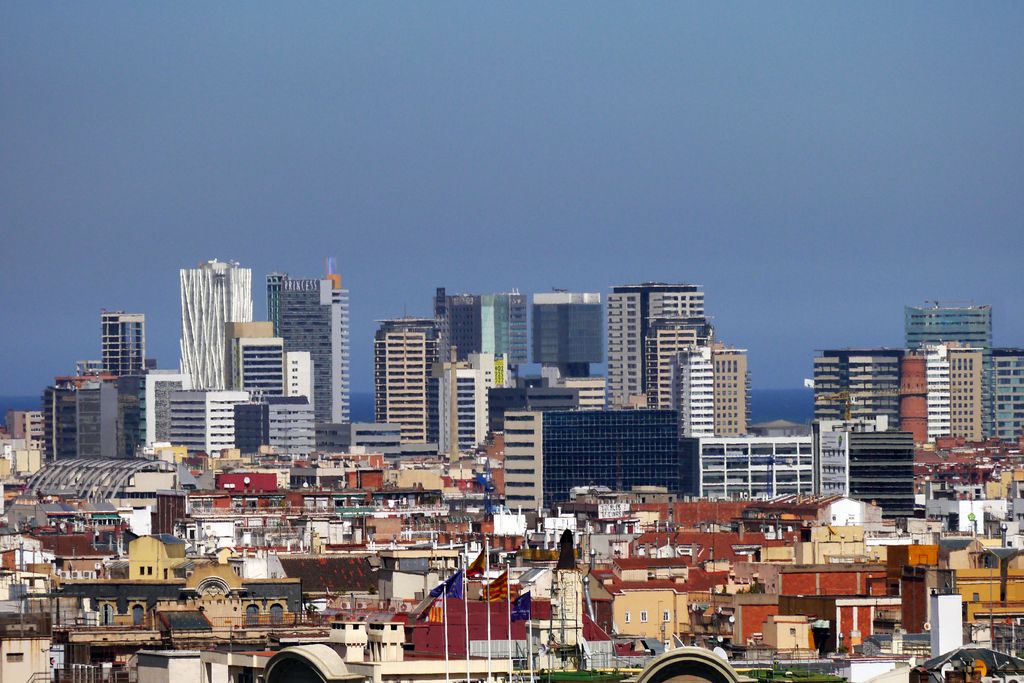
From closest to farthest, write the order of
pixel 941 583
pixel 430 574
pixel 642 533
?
1. pixel 941 583
2. pixel 430 574
3. pixel 642 533

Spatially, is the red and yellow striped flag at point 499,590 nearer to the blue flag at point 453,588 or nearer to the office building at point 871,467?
the blue flag at point 453,588

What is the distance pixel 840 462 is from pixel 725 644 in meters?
126

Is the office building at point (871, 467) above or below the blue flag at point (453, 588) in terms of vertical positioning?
above

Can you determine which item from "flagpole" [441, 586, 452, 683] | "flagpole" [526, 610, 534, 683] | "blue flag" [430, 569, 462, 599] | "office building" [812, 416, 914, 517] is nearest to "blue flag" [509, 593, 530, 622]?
"flagpole" [526, 610, 534, 683]

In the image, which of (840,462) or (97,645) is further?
(840,462)

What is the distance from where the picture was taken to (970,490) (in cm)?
18662

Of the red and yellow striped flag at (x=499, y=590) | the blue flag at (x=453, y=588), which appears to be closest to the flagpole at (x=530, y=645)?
the red and yellow striped flag at (x=499, y=590)

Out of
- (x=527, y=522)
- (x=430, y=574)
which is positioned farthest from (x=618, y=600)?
(x=527, y=522)

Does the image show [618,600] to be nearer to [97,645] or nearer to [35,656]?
[97,645]

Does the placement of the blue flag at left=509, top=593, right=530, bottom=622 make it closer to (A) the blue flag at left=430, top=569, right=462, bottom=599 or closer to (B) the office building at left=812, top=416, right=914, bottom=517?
(A) the blue flag at left=430, top=569, right=462, bottom=599

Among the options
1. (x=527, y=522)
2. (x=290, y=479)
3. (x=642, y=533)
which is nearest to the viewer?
(x=642, y=533)

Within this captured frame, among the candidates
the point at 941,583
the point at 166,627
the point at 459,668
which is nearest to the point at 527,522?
the point at 941,583

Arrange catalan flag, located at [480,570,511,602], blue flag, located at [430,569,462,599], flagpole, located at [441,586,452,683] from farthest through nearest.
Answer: blue flag, located at [430,569,462,599] → catalan flag, located at [480,570,511,602] → flagpole, located at [441,586,452,683]

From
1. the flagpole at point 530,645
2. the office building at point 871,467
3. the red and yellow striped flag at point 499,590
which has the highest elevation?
the office building at point 871,467
